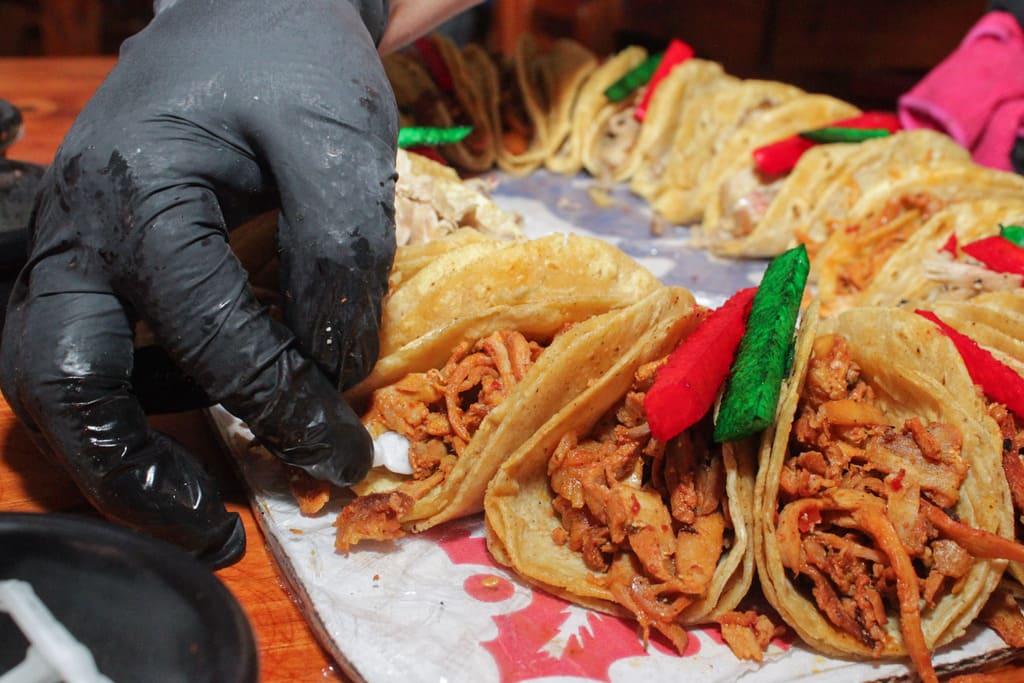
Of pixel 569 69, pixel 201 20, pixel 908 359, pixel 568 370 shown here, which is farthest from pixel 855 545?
pixel 569 69

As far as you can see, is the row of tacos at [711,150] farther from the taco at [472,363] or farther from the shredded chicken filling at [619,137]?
the taco at [472,363]

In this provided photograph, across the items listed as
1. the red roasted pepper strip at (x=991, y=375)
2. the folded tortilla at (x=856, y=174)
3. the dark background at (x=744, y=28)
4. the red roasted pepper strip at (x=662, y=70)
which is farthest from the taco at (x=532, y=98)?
the red roasted pepper strip at (x=991, y=375)

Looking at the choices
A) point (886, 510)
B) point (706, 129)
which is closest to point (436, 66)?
point (706, 129)

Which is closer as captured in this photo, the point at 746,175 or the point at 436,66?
the point at 746,175

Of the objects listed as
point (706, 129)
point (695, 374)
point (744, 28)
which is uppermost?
point (695, 374)

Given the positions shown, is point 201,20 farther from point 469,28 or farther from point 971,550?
point 469,28

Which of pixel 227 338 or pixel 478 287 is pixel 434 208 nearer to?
pixel 478 287
